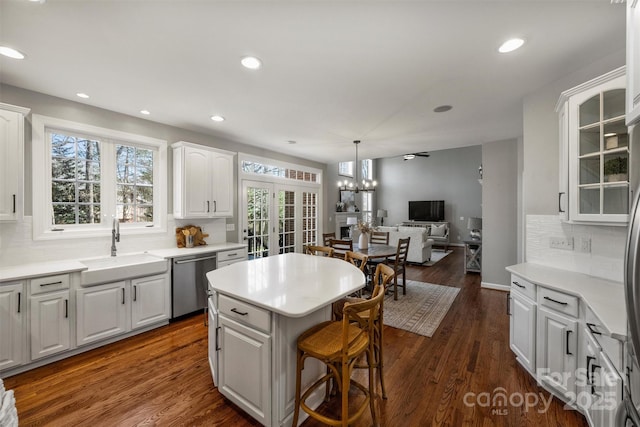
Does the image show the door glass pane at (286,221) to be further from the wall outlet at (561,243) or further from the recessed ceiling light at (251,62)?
the wall outlet at (561,243)

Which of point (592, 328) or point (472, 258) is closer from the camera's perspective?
point (592, 328)

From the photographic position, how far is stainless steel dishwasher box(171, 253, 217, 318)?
3.25 metres

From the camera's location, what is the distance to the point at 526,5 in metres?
1.54

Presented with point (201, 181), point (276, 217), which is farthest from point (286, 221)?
point (201, 181)

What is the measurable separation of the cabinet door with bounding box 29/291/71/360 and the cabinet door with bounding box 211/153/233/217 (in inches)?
78.3

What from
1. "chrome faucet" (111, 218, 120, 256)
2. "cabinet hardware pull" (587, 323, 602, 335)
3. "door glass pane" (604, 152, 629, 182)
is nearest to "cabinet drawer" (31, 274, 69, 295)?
"chrome faucet" (111, 218, 120, 256)

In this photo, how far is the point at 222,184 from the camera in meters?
4.13

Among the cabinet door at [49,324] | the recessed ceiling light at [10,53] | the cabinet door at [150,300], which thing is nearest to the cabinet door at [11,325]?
the cabinet door at [49,324]

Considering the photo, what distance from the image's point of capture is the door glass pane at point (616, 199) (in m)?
1.75

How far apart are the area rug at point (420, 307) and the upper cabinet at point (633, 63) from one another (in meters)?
2.57

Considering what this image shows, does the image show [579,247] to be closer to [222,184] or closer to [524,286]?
[524,286]

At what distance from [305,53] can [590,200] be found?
2470 millimetres

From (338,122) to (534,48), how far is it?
84.9 inches

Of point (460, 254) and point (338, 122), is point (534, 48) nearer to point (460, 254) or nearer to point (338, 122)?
point (338, 122)
